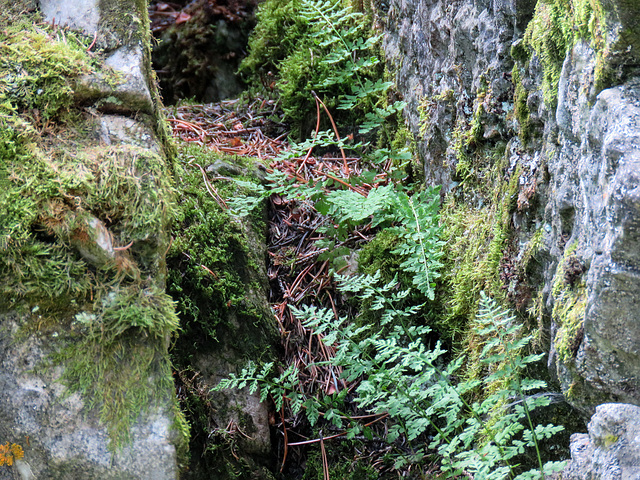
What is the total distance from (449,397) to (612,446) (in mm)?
597

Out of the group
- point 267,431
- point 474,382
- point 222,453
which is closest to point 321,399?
point 267,431

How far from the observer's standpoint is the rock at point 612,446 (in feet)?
5.24

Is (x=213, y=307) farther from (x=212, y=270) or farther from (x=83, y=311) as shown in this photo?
(x=83, y=311)

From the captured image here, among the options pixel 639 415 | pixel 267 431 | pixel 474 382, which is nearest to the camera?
pixel 639 415

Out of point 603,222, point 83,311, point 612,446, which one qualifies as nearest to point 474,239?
point 603,222

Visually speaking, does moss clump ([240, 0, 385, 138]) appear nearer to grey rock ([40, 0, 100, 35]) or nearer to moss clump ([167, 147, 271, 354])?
moss clump ([167, 147, 271, 354])

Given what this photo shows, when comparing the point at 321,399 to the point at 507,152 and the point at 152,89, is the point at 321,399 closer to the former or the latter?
the point at 507,152

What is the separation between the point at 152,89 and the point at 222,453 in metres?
1.94

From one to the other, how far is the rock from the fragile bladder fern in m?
0.11

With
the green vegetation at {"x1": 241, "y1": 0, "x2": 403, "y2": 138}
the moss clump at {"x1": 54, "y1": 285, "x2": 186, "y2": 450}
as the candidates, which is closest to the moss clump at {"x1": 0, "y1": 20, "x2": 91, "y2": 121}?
the moss clump at {"x1": 54, "y1": 285, "x2": 186, "y2": 450}

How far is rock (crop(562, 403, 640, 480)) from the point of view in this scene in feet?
5.24

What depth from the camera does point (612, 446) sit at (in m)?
1.66

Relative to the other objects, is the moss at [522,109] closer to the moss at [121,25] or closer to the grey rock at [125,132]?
the grey rock at [125,132]

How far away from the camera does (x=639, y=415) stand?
64.8 inches
